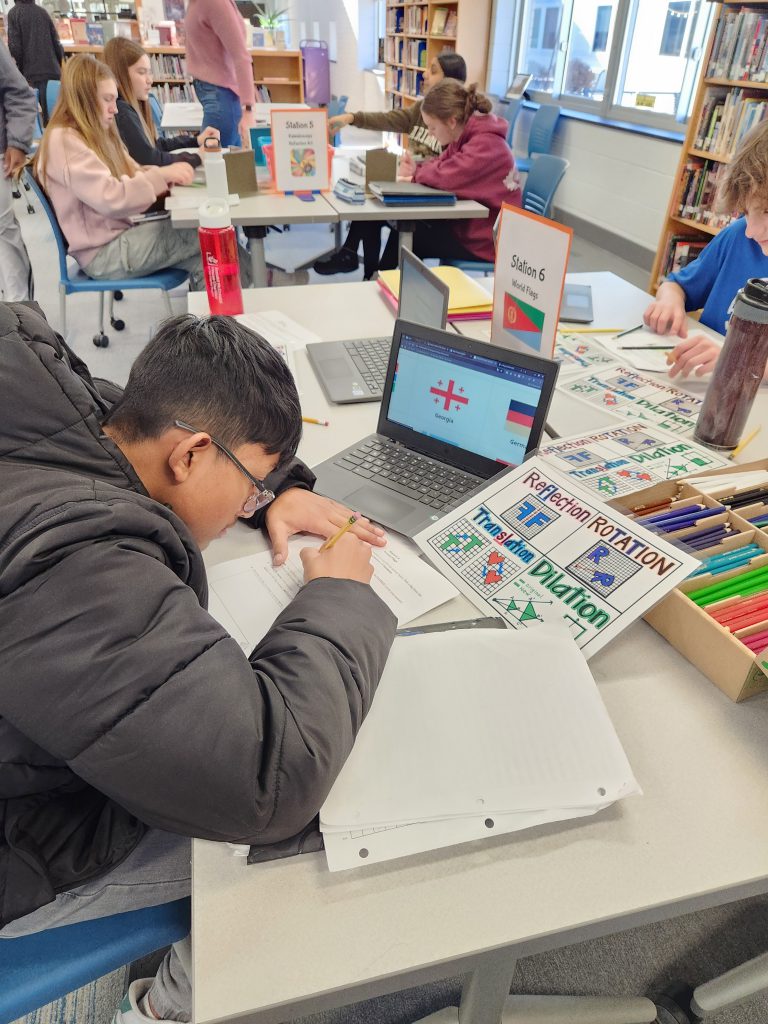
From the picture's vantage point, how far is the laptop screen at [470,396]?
1.04m

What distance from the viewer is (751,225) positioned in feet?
4.95

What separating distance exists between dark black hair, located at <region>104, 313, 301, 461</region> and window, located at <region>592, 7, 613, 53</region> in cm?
541

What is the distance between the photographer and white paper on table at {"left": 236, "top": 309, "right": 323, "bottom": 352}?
1.70 metres

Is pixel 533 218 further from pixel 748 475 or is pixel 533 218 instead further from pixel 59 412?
pixel 59 412

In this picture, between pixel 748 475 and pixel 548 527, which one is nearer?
pixel 548 527

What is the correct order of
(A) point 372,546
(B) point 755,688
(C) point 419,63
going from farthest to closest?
(C) point 419,63 → (A) point 372,546 → (B) point 755,688

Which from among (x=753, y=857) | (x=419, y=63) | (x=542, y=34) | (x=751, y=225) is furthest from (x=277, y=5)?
(x=753, y=857)

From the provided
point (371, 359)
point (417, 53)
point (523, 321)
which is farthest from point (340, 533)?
point (417, 53)

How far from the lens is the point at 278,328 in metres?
1.77

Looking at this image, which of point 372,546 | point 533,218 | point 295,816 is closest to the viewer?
point 295,816

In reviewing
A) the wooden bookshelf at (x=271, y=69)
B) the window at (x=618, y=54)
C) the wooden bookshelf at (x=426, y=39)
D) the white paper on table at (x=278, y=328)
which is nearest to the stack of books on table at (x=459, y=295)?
the white paper on table at (x=278, y=328)

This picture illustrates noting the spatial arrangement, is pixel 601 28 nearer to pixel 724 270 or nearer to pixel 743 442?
pixel 724 270

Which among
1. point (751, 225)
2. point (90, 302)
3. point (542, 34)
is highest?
point (542, 34)

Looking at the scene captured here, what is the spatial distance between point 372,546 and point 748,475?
597mm
